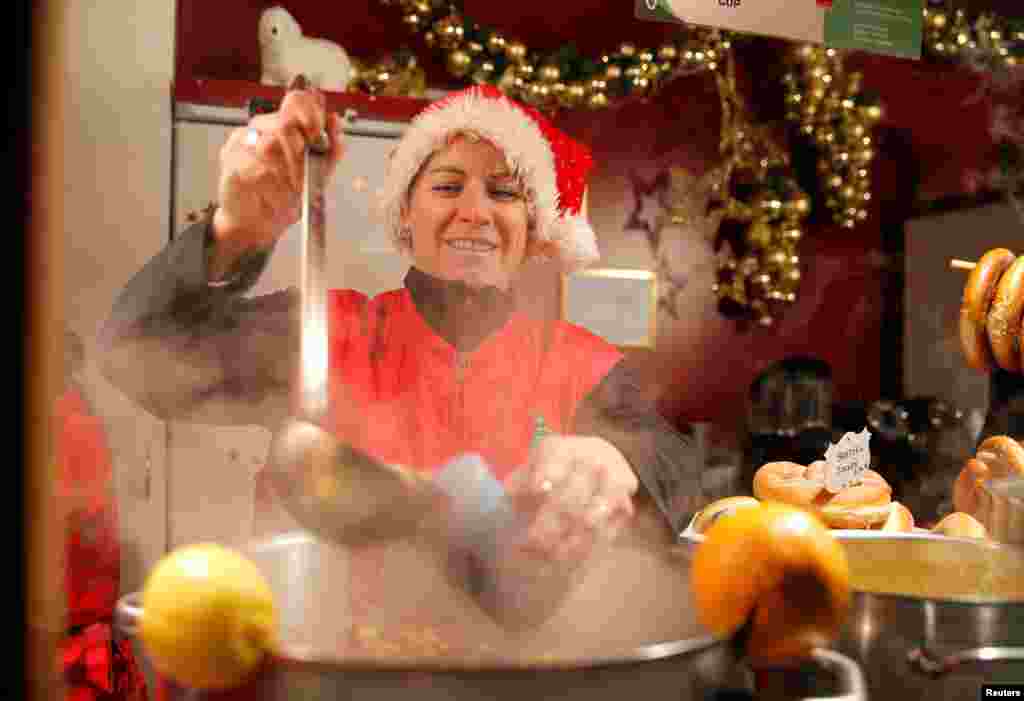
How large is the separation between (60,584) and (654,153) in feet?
4.16

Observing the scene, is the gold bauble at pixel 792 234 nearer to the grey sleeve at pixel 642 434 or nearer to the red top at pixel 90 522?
the grey sleeve at pixel 642 434


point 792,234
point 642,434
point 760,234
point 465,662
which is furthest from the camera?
point 792,234

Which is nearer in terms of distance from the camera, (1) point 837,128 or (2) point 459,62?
(2) point 459,62

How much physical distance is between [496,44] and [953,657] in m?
1.12

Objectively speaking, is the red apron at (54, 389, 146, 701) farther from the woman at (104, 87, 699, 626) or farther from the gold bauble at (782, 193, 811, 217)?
the gold bauble at (782, 193, 811, 217)

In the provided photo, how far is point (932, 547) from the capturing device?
86 cm

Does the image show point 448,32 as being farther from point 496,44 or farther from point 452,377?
point 452,377

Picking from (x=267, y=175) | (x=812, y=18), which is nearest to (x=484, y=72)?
(x=812, y=18)

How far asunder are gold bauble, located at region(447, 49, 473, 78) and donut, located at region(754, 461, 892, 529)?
74 centimetres

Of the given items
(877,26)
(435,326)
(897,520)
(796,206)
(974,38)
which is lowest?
(897,520)

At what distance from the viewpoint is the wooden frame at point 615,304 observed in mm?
1361

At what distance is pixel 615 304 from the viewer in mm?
1430

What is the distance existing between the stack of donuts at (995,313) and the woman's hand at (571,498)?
807 mm

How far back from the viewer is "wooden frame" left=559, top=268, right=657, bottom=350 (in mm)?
1361
